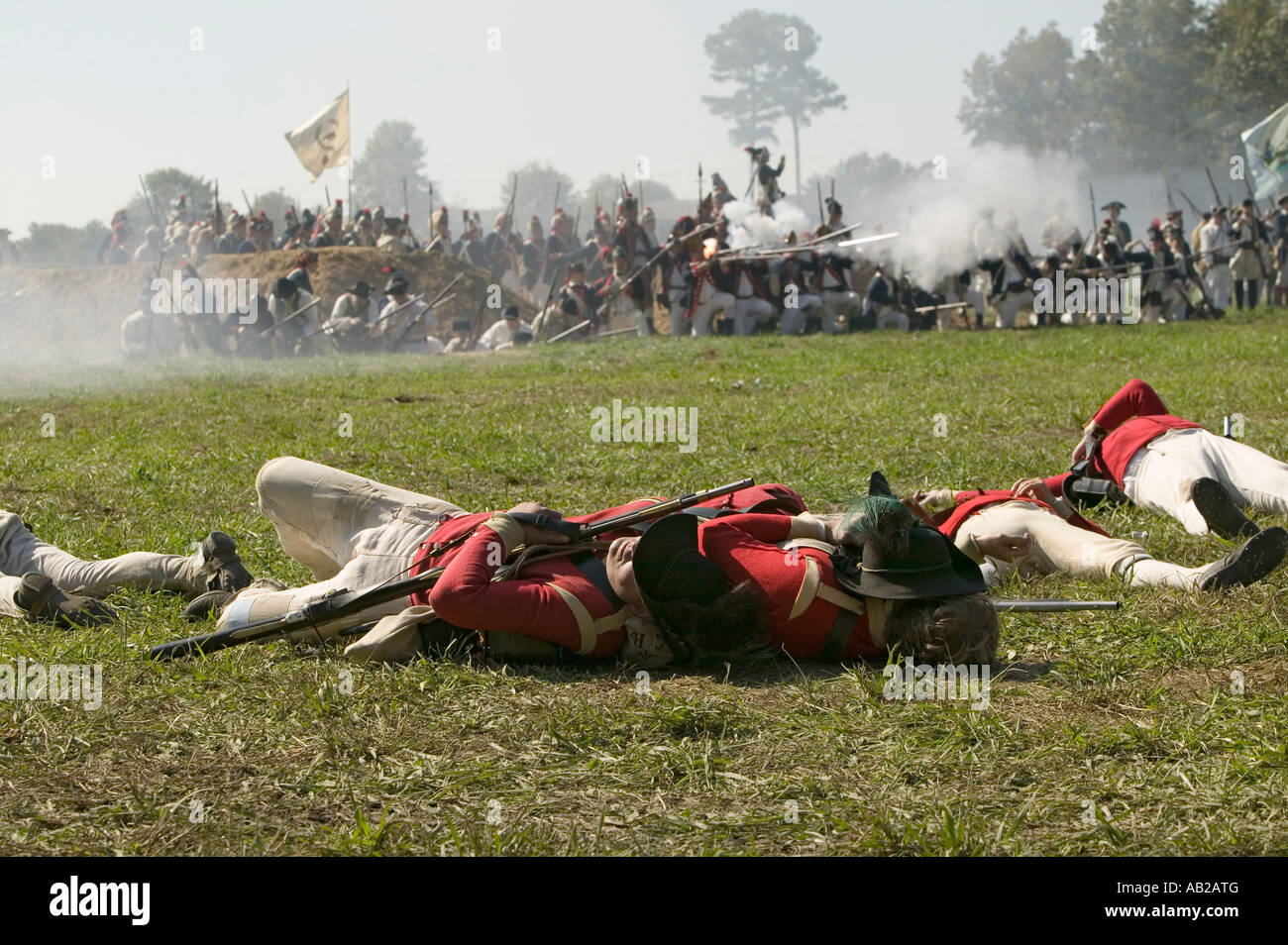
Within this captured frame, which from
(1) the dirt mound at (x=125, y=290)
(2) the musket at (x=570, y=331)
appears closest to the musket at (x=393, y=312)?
(2) the musket at (x=570, y=331)

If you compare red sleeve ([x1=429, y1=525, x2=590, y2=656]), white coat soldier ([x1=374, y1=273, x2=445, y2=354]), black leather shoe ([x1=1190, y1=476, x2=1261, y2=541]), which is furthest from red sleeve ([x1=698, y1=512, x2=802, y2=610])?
white coat soldier ([x1=374, y1=273, x2=445, y2=354])

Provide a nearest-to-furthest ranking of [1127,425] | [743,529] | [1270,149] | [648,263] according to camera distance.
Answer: [743,529] < [1127,425] < [1270,149] < [648,263]

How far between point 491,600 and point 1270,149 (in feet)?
75.7

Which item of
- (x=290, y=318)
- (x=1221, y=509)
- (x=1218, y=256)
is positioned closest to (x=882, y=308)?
(x=1218, y=256)

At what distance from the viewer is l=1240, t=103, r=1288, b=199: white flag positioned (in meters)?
22.8

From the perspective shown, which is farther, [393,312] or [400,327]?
[400,327]

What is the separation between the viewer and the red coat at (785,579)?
4258 millimetres

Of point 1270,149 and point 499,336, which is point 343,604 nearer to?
point 499,336

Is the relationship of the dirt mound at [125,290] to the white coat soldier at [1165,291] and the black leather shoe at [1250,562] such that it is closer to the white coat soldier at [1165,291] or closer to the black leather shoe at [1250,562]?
the white coat soldier at [1165,291]

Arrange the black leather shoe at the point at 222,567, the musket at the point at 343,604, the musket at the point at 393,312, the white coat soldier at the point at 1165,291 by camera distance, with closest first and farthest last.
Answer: the musket at the point at 343,604
the black leather shoe at the point at 222,567
the white coat soldier at the point at 1165,291
the musket at the point at 393,312

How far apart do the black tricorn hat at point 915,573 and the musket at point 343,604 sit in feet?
2.14

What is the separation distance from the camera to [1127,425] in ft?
23.5
